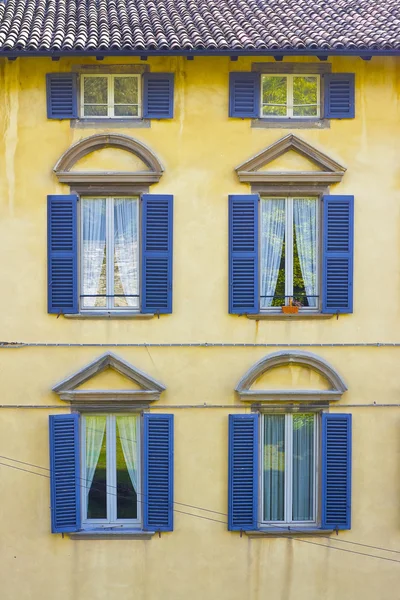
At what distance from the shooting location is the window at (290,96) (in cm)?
1310

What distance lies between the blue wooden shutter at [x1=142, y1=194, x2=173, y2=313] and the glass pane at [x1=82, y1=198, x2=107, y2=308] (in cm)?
66

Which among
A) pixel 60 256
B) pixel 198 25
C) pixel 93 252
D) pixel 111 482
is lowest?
pixel 111 482

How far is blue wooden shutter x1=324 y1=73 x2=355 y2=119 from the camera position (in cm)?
1297

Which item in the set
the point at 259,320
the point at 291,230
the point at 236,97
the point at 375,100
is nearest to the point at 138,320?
the point at 259,320

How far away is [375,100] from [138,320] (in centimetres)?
478

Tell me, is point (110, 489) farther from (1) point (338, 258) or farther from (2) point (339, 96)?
(2) point (339, 96)

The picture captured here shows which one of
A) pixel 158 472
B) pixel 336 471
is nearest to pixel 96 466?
pixel 158 472

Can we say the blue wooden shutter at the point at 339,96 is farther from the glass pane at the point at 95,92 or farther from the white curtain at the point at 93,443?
the white curtain at the point at 93,443

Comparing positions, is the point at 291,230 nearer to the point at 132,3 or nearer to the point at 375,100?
the point at 375,100

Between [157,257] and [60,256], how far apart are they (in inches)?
55.6

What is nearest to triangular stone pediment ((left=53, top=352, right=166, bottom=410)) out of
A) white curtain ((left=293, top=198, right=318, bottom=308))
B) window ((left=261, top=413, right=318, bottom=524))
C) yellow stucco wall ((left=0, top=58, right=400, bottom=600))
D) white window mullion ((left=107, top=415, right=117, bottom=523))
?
yellow stucco wall ((left=0, top=58, right=400, bottom=600))

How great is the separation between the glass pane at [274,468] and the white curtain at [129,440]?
6.35ft

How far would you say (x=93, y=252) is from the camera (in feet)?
42.9

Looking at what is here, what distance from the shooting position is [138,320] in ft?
42.3
